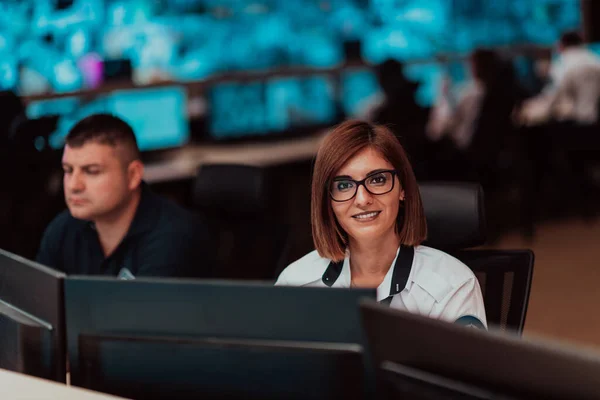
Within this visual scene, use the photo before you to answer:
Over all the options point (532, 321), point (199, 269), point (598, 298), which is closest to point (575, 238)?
point (598, 298)

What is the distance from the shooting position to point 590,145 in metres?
6.49

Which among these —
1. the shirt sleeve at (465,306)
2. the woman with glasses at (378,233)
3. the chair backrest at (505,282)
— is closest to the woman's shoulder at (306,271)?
the woman with glasses at (378,233)

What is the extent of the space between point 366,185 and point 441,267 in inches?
9.0

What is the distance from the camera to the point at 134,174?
2.61 metres

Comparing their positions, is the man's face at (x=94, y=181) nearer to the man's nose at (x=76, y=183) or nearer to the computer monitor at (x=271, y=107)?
the man's nose at (x=76, y=183)

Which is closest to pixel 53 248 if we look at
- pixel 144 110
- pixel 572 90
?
pixel 144 110

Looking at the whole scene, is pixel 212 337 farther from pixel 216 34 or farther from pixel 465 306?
pixel 216 34

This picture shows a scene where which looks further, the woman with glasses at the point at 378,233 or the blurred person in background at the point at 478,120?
the blurred person in background at the point at 478,120

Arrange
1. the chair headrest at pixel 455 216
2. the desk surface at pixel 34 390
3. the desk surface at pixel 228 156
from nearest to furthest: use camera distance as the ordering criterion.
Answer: the desk surface at pixel 34 390 < the chair headrest at pixel 455 216 < the desk surface at pixel 228 156

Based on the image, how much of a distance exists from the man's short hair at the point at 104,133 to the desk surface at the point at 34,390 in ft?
3.30

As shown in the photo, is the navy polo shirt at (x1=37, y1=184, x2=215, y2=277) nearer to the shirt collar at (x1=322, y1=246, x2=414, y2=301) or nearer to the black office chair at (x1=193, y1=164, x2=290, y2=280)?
the black office chair at (x1=193, y1=164, x2=290, y2=280)

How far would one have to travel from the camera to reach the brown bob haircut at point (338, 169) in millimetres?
1873

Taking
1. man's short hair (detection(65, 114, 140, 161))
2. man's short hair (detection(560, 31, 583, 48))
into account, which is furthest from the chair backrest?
man's short hair (detection(560, 31, 583, 48))

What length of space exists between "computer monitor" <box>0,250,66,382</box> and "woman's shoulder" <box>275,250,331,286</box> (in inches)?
24.8
